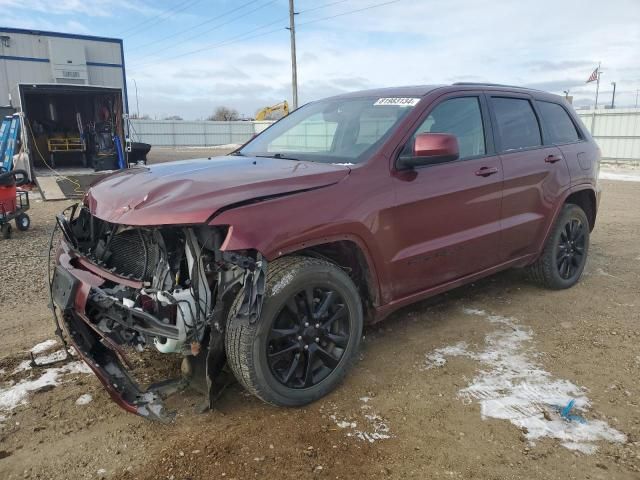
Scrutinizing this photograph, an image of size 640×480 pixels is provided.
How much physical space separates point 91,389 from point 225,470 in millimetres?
1248

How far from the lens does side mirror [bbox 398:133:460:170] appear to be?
326 centimetres

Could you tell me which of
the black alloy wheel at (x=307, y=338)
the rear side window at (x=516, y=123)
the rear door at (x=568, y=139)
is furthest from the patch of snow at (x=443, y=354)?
the rear door at (x=568, y=139)

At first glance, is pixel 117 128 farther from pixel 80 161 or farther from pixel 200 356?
pixel 200 356

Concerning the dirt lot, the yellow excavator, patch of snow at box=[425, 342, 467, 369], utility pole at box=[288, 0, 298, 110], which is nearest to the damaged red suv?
the dirt lot

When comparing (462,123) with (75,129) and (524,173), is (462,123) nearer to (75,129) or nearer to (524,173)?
(524,173)

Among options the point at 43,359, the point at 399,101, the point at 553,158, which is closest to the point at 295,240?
the point at 399,101

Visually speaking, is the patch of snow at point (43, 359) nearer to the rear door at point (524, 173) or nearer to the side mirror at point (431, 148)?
the side mirror at point (431, 148)

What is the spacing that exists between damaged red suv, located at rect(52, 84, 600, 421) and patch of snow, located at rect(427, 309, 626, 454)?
57cm

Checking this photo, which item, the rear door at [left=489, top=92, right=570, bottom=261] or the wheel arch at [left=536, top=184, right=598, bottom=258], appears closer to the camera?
the rear door at [left=489, top=92, right=570, bottom=261]

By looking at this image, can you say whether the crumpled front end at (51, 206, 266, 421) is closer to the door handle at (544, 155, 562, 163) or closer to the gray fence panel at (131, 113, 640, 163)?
the gray fence panel at (131, 113, 640, 163)

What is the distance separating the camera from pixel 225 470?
2543mm

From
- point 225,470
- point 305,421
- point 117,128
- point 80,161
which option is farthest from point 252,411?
point 80,161

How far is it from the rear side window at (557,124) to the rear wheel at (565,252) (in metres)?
0.67

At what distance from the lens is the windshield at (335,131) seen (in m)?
3.59
